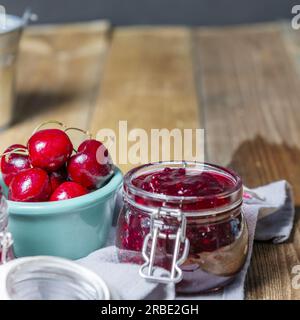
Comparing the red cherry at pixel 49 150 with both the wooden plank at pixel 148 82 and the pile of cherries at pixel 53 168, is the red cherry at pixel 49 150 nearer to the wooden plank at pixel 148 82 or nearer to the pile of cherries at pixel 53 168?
the pile of cherries at pixel 53 168

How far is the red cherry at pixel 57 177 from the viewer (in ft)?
2.77

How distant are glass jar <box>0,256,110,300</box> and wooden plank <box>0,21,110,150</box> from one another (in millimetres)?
699

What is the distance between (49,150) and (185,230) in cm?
18

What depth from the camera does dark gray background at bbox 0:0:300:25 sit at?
7.69 ft

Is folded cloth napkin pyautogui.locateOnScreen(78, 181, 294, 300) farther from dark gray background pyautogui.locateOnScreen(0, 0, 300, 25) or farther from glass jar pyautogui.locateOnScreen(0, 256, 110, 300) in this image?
dark gray background pyautogui.locateOnScreen(0, 0, 300, 25)

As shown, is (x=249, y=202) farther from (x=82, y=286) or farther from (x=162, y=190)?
(x=82, y=286)

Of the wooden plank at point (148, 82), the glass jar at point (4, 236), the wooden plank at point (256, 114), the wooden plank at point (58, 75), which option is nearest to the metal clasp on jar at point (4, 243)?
the glass jar at point (4, 236)

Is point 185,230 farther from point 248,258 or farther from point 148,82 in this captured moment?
point 148,82

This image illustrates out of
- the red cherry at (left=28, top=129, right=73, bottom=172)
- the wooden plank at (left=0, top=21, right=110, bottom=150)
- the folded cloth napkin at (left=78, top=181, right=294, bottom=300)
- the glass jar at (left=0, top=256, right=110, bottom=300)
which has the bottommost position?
the wooden plank at (left=0, top=21, right=110, bottom=150)

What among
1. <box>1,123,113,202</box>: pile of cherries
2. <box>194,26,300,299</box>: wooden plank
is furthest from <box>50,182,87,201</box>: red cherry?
<box>194,26,300,299</box>: wooden plank

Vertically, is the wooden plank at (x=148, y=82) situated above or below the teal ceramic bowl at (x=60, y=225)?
below

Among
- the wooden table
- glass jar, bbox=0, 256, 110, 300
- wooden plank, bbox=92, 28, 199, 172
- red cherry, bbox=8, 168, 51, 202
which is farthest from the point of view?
wooden plank, bbox=92, 28, 199, 172

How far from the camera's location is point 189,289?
2.55ft

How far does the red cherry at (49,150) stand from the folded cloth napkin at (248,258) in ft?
0.36
